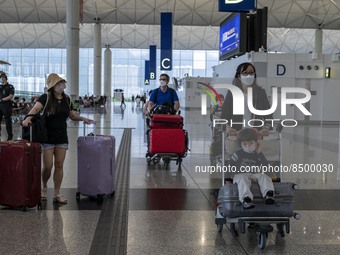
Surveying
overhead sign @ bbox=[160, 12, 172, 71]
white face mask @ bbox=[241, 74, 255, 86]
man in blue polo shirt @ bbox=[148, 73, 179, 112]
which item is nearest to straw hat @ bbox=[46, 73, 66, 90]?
white face mask @ bbox=[241, 74, 255, 86]

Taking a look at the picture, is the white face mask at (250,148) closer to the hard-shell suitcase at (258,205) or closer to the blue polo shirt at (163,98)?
the hard-shell suitcase at (258,205)

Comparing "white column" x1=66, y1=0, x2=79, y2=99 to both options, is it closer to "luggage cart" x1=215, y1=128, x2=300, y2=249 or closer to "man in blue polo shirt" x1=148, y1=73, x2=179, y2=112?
"man in blue polo shirt" x1=148, y1=73, x2=179, y2=112

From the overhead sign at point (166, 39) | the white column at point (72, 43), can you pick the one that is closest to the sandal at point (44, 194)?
the white column at point (72, 43)

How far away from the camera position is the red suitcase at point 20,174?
582 cm

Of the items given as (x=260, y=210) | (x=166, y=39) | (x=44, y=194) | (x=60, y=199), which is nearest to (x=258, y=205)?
(x=260, y=210)

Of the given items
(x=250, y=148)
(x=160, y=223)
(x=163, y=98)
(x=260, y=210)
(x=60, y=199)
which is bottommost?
(x=160, y=223)

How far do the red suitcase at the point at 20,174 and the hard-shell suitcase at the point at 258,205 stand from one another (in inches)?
96.9

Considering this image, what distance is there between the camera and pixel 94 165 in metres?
6.55

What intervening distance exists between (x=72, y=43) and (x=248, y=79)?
2324 cm

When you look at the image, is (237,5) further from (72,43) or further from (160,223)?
(72,43)

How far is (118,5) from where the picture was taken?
4494 cm

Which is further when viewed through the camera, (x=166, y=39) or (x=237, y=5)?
(x=166, y=39)

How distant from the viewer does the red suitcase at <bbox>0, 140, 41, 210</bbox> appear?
229 inches

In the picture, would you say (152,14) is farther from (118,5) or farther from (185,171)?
(185,171)
